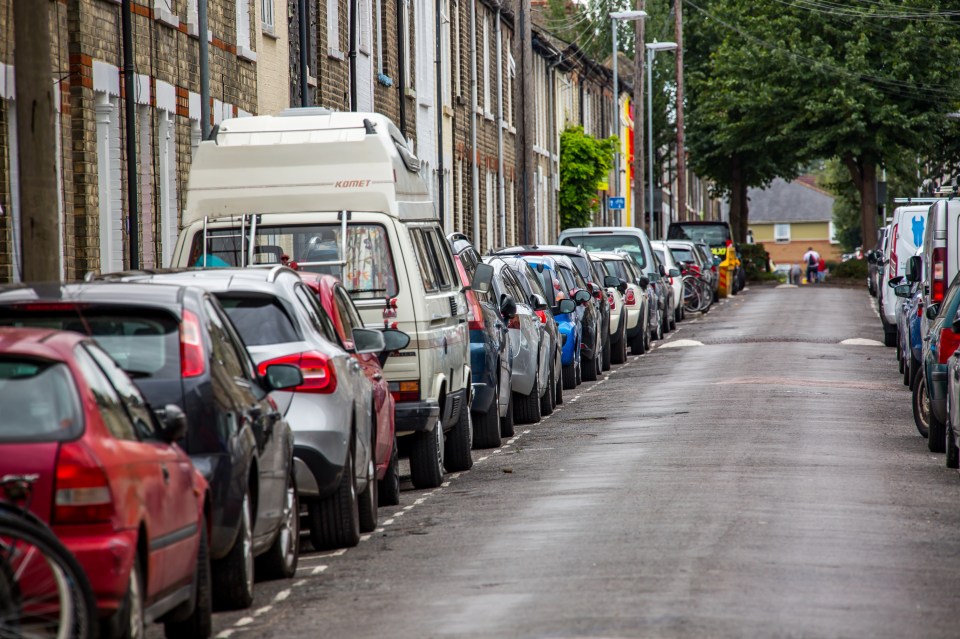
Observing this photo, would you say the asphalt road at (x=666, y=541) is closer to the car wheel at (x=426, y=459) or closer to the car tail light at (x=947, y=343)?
the car wheel at (x=426, y=459)

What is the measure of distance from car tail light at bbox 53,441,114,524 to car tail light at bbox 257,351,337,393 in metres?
3.92

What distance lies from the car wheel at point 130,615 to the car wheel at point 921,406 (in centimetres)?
1126

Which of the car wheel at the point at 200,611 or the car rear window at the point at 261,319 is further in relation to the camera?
the car rear window at the point at 261,319

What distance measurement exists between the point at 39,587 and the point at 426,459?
26.5 ft

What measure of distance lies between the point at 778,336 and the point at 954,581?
26307mm

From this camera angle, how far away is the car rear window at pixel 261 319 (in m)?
10.6

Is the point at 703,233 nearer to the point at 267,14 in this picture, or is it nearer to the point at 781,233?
the point at 267,14

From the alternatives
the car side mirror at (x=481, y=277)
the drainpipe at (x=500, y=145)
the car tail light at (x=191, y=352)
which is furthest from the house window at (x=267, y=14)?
the car tail light at (x=191, y=352)

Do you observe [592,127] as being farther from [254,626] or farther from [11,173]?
[254,626]

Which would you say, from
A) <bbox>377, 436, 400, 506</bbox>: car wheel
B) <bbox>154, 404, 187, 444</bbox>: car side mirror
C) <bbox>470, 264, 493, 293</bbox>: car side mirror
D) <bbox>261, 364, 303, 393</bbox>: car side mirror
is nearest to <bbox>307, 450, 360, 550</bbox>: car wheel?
<bbox>261, 364, 303, 393</bbox>: car side mirror

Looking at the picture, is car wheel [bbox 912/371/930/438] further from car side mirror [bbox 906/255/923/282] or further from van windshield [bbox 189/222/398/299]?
car side mirror [bbox 906/255/923/282]

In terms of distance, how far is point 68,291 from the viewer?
8.46 metres

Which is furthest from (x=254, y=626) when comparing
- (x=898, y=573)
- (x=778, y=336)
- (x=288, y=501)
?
(x=778, y=336)

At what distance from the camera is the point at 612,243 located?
123ft
